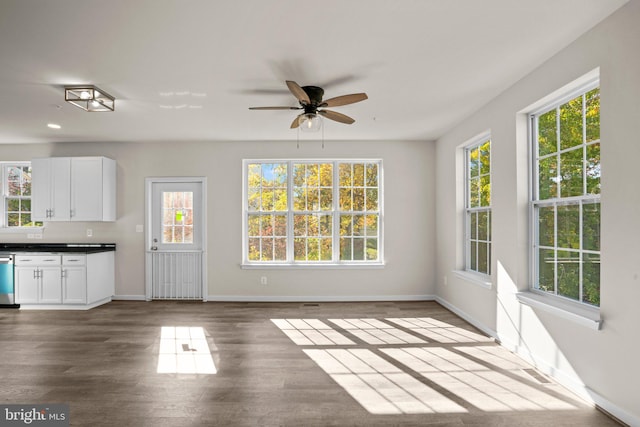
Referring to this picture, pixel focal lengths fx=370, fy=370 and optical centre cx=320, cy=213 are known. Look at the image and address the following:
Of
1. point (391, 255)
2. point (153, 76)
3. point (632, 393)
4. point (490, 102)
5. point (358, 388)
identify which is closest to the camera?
point (632, 393)

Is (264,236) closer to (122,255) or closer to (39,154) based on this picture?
(122,255)

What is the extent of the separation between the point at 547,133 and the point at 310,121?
2164mm

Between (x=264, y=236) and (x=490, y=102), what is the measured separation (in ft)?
12.4

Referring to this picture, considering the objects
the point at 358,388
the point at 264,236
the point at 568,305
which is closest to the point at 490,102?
the point at 568,305

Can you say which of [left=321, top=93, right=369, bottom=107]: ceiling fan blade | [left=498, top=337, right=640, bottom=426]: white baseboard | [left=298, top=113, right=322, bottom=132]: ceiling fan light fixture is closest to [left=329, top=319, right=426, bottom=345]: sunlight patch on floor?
[left=498, top=337, right=640, bottom=426]: white baseboard

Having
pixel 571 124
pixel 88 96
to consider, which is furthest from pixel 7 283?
pixel 571 124

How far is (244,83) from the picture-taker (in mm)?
3512

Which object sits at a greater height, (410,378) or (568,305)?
(568,305)

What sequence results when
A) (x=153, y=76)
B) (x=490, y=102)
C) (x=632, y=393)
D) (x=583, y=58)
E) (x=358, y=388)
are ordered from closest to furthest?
(x=632, y=393), (x=583, y=58), (x=358, y=388), (x=153, y=76), (x=490, y=102)

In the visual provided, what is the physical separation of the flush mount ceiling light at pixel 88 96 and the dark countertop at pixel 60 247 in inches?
101

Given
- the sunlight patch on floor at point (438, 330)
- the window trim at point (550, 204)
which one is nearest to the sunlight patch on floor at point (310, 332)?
the sunlight patch on floor at point (438, 330)

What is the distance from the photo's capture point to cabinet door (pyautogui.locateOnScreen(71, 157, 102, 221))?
576 centimetres

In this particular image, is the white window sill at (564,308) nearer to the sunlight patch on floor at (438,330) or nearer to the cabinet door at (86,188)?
the sunlight patch on floor at (438,330)

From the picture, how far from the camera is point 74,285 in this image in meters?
5.44
